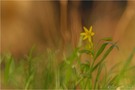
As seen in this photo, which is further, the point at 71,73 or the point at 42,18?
the point at 42,18

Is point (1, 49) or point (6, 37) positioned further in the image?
point (6, 37)

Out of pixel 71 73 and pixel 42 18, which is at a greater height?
pixel 71 73

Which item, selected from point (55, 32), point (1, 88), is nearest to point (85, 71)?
point (1, 88)

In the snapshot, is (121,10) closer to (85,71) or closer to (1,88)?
(1,88)

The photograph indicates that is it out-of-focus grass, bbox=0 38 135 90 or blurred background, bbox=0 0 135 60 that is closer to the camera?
out-of-focus grass, bbox=0 38 135 90

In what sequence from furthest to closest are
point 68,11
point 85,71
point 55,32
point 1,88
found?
point 68,11 → point 55,32 → point 1,88 → point 85,71

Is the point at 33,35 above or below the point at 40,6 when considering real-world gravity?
below

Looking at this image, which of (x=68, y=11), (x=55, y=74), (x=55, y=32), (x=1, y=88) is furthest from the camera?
(x=68, y=11)

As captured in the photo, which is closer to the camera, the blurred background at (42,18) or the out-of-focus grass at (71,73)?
the out-of-focus grass at (71,73)
